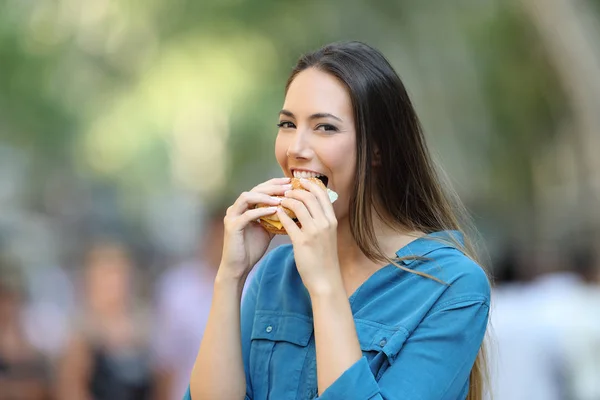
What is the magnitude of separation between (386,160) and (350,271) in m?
0.34

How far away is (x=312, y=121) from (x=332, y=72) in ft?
0.50

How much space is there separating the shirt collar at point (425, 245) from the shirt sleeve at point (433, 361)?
187mm

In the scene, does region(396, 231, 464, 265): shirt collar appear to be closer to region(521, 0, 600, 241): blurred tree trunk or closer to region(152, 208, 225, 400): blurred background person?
region(152, 208, 225, 400): blurred background person

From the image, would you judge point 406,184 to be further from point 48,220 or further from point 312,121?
point 48,220

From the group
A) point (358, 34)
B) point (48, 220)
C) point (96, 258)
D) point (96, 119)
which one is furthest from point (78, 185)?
point (96, 258)

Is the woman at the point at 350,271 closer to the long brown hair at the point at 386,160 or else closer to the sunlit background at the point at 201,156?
the long brown hair at the point at 386,160

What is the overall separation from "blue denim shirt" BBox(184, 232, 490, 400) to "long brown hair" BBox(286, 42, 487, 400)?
0.29ft

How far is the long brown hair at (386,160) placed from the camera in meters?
2.61

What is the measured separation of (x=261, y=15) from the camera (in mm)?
14258

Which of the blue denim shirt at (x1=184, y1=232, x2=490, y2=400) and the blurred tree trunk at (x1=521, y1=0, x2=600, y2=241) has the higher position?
the blurred tree trunk at (x1=521, y1=0, x2=600, y2=241)

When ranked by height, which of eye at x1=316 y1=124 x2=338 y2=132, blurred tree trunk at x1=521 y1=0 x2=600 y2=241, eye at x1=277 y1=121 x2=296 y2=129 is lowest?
eye at x1=316 y1=124 x2=338 y2=132

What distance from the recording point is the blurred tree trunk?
8.68m

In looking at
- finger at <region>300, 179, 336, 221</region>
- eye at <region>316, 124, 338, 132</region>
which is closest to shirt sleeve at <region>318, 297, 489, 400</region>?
finger at <region>300, 179, 336, 221</region>

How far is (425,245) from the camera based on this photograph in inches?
102
